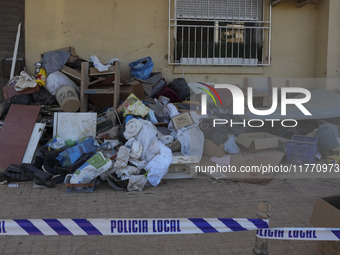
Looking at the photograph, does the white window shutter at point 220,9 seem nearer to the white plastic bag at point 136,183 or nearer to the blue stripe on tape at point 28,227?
the white plastic bag at point 136,183

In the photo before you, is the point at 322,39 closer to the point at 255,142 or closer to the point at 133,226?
the point at 255,142

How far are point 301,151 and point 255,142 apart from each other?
925mm

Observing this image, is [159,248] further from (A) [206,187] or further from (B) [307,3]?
(B) [307,3]

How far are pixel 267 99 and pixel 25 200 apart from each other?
19.5 feet

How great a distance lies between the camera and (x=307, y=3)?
8.84 metres

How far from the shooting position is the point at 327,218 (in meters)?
3.01

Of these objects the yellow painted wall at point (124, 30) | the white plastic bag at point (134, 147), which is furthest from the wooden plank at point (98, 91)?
the white plastic bag at point (134, 147)

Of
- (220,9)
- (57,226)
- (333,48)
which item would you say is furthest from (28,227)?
(333,48)

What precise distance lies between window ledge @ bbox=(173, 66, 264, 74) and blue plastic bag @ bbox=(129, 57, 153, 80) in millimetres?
804

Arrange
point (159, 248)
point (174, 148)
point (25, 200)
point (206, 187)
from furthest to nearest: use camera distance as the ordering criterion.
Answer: point (174, 148) < point (206, 187) < point (25, 200) < point (159, 248)

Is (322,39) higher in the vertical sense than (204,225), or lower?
higher

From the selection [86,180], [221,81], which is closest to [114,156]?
[86,180]

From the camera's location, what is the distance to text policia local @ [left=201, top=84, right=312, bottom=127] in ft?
25.1

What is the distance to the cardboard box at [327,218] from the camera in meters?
2.91
